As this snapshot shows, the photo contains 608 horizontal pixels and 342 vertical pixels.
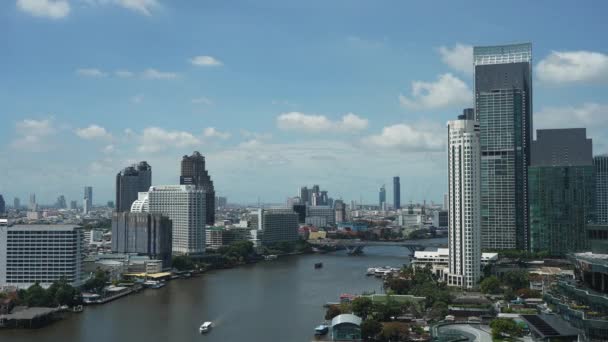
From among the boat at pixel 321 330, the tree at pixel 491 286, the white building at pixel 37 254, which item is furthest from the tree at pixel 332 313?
the white building at pixel 37 254

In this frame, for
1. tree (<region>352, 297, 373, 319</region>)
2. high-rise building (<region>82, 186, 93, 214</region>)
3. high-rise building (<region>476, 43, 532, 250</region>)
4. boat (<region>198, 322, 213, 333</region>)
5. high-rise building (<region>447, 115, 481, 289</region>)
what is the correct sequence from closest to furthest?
boat (<region>198, 322, 213, 333</region>) < tree (<region>352, 297, 373, 319</region>) < high-rise building (<region>447, 115, 481, 289</region>) < high-rise building (<region>476, 43, 532, 250</region>) < high-rise building (<region>82, 186, 93, 214</region>)

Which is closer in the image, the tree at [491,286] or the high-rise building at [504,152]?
the tree at [491,286]

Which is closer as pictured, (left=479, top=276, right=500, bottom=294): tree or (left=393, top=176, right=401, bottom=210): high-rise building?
(left=479, top=276, right=500, bottom=294): tree

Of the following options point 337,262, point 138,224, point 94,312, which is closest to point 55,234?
point 94,312

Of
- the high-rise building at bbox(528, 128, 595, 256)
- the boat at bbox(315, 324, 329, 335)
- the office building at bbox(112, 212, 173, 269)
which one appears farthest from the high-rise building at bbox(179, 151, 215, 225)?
the boat at bbox(315, 324, 329, 335)

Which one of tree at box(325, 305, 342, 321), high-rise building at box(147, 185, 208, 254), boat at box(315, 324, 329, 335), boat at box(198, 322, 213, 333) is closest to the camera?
boat at box(315, 324, 329, 335)

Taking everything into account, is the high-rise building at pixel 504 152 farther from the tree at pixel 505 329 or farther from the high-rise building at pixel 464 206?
the tree at pixel 505 329

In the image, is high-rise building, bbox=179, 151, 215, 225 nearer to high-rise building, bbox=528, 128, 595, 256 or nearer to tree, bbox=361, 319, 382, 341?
high-rise building, bbox=528, 128, 595, 256

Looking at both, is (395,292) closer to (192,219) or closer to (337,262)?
(337,262)
